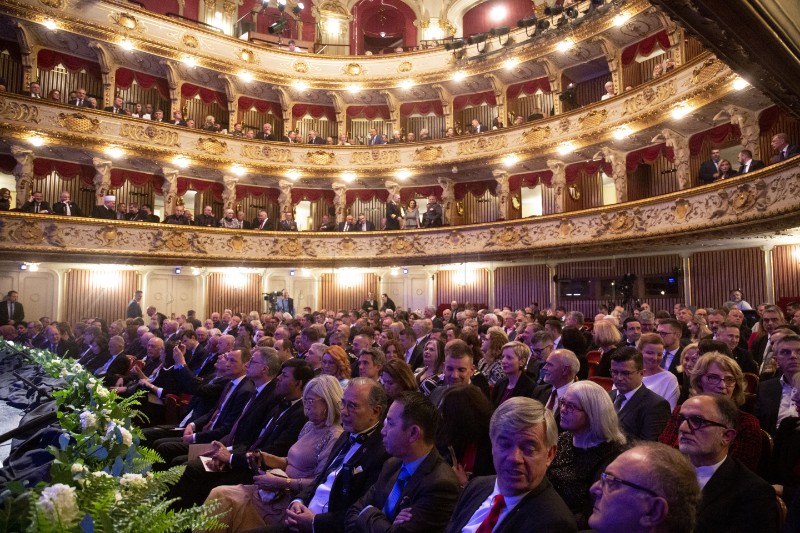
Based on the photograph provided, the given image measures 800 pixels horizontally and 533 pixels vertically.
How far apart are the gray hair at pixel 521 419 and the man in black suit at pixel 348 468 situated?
109 centimetres

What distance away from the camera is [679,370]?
4.78 meters

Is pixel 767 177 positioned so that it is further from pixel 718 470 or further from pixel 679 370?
pixel 718 470

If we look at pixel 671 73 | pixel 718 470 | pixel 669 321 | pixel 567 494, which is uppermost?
pixel 671 73

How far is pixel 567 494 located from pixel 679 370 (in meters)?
2.74

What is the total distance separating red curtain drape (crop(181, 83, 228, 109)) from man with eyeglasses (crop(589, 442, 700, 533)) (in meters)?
19.9

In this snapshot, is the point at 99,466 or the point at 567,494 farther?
the point at 567,494

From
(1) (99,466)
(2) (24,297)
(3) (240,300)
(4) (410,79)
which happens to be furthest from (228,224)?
(1) (99,466)

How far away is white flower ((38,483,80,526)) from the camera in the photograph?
1.32 metres

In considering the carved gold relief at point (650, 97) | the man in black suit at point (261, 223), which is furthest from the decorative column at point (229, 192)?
the carved gold relief at point (650, 97)

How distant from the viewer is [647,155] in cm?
1559

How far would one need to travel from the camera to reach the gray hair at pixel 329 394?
355 centimetres

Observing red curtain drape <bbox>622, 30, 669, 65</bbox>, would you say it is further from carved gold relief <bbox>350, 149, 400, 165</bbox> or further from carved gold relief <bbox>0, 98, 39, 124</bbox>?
carved gold relief <bbox>0, 98, 39, 124</bbox>

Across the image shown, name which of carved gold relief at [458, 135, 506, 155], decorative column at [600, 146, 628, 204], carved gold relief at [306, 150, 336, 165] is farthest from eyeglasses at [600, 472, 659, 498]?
carved gold relief at [306, 150, 336, 165]

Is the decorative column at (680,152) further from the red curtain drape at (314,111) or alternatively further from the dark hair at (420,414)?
the dark hair at (420,414)
